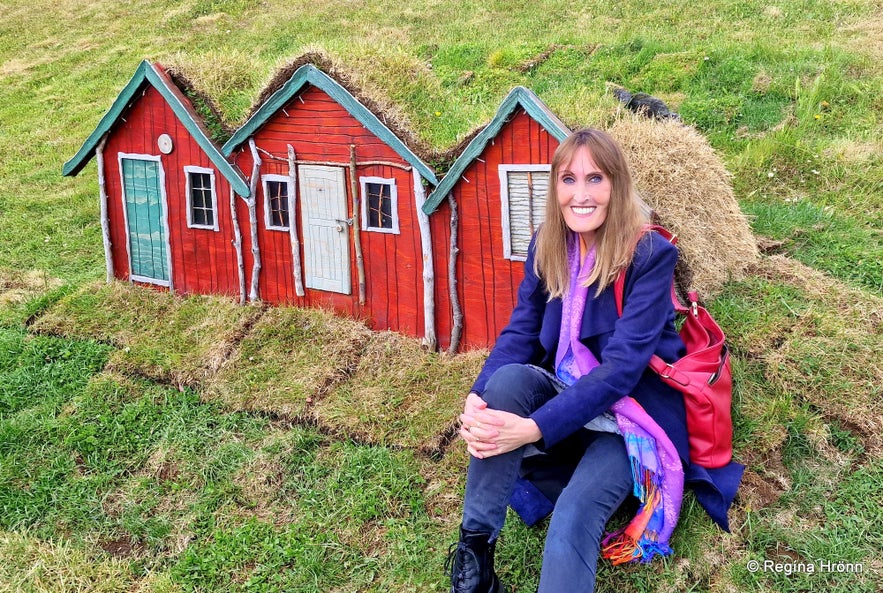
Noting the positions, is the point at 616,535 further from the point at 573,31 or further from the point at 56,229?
the point at 573,31

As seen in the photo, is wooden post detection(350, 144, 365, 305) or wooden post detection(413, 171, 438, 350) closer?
wooden post detection(413, 171, 438, 350)

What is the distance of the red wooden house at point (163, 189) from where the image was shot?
21.0 feet

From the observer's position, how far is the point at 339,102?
555 cm

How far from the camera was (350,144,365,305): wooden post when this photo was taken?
5.68 m

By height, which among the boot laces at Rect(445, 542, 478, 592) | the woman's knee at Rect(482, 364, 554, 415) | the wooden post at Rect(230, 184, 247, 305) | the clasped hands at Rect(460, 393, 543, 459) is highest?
the wooden post at Rect(230, 184, 247, 305)

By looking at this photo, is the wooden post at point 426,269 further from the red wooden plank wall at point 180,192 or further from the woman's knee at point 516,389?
the woman's knee at point 516,389

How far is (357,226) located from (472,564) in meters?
3.16

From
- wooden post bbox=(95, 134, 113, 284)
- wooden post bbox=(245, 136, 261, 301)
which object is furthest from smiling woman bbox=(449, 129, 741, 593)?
wooden post bbox=(95, 134, 113, 284)

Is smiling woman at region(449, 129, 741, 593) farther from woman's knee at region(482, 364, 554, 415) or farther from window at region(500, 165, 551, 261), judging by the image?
window at region(500, 165, 551, 261)

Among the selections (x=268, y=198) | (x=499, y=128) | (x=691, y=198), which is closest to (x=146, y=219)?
(x=268, y=198)

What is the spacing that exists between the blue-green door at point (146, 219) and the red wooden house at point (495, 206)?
2.81m

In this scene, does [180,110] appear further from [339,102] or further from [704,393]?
[704,393]

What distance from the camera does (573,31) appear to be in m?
13.4

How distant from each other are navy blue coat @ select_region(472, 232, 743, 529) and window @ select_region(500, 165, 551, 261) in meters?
1.44
